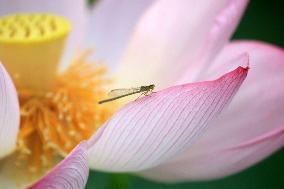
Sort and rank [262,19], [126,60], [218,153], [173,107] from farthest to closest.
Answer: [262,19]
[126,60]
[218,153]
[173,107]

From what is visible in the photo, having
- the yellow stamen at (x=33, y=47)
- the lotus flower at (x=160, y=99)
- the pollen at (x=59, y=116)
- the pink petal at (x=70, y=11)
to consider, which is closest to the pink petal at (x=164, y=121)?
the lotus flower at (x=160, y=99)

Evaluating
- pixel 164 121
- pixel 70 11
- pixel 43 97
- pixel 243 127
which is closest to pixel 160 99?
pixel 164 121

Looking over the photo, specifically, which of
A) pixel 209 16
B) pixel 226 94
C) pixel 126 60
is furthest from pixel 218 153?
pixel 126 60

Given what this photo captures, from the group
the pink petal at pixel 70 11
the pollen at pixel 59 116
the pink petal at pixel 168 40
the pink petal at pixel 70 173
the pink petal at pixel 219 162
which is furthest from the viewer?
the pink petal at pixel 70 11

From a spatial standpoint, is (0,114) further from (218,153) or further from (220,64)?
(220,64)

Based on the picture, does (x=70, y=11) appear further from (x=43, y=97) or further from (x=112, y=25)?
(x=43, y=97)

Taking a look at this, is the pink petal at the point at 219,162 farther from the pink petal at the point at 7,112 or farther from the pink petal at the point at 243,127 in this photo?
the pink petal at the point at 7,112
